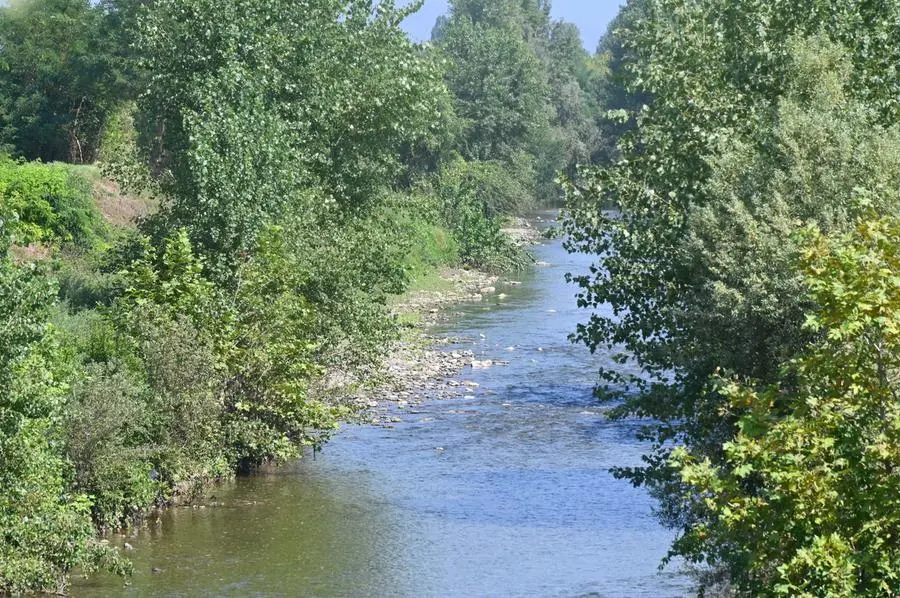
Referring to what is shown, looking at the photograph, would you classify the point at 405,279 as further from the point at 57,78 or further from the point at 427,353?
the point at 57,78

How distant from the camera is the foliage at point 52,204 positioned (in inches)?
1791

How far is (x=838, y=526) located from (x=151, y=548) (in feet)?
Answer: 52.6

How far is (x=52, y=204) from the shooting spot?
46969 mm

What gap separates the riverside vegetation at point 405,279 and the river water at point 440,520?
1.20 metres

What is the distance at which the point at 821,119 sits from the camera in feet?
67.5

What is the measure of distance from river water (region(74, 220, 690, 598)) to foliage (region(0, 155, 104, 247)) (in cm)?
1592

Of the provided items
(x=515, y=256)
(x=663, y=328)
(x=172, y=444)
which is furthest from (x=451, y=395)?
(x=515, y=256)

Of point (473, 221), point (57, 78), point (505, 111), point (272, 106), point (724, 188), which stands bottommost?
point (473, 221)

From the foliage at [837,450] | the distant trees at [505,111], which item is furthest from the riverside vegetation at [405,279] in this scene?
the distant trees at [505,111]

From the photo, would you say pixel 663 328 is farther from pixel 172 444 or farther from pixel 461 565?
pixel 172 444

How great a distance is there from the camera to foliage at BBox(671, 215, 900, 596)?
1252cm

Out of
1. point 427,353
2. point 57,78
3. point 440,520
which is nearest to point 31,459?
point 440,520

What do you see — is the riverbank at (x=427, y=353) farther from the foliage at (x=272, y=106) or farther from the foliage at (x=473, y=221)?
the foliage at (x=272, y=106)

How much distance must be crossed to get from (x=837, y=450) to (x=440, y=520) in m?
15.9
